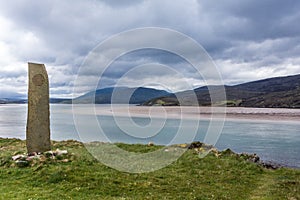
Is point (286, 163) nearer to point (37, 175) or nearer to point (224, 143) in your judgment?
point (224, 143)

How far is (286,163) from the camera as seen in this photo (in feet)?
88.0

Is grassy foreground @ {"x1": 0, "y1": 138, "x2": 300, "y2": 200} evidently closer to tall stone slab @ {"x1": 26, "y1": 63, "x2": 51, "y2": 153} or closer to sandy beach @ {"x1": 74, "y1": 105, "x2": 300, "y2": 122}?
tall stone slab @ {"x1": 26, "y1": 63, "x2": 51, "y2": 153}

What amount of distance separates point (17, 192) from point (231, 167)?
12.5 meters

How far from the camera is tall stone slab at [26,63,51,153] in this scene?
19.1 metres

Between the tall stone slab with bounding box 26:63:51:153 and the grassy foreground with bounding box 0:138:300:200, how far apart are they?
5.94ft

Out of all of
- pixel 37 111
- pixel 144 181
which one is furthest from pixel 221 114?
pixel 144 181

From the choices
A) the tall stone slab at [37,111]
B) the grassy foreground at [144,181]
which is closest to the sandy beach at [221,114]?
the grassy foreground at [144,181]

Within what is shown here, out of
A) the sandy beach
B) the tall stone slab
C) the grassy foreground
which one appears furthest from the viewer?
the sandy beach

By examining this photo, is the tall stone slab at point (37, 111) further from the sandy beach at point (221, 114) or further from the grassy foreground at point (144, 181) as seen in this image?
the sandy beach at point (221, 114)

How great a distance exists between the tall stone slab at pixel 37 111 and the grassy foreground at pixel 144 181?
1809mm

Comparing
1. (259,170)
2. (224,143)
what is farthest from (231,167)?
(224,143)

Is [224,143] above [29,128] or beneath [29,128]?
beneath

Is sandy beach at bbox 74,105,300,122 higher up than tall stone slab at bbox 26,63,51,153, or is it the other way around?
tall stone slab at bbox 26,63,51,153

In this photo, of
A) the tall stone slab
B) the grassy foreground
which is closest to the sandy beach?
the grassy foreground
